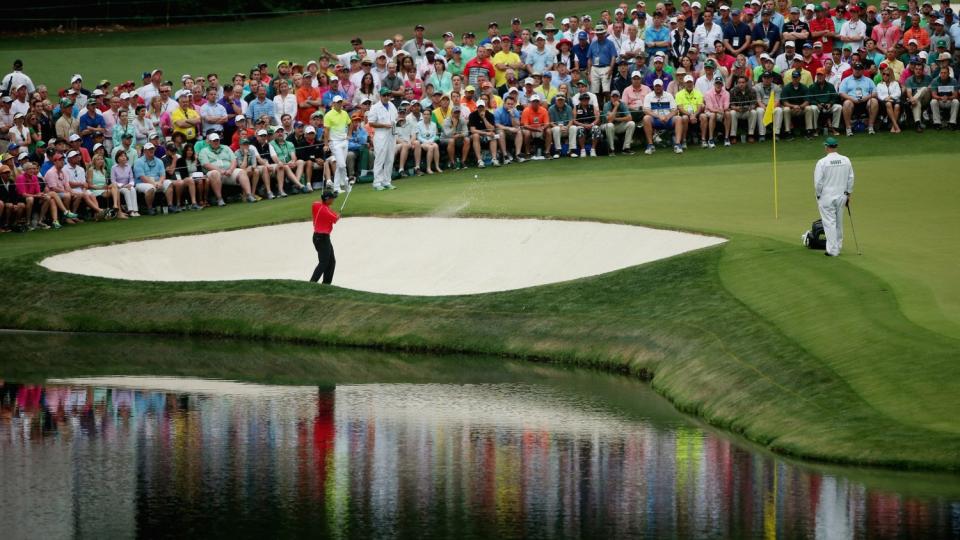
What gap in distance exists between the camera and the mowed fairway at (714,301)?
18.7 metres

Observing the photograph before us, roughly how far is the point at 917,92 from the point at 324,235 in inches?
707

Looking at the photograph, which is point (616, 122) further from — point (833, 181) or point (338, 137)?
point (833, 181)

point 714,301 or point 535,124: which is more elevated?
point 535,124

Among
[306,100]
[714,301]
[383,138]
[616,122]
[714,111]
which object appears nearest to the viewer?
[714,301]

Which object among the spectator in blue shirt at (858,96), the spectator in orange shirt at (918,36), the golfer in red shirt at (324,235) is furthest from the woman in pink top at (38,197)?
the spectator in orange shirt at (918,36)

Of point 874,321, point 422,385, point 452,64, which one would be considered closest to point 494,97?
point 452,64

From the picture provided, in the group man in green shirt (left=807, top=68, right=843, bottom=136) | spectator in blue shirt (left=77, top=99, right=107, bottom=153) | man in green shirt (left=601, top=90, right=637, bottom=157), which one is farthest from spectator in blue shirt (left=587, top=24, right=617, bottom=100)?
spectator in blue shirt (left=77, top=99, right=107, bottom=153)

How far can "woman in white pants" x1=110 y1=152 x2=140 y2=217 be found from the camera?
34312 millimetres

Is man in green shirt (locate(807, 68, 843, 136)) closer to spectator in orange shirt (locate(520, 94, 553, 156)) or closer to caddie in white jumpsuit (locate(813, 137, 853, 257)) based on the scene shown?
spectator in orange shirt (locate(520, 94, 553, 156))

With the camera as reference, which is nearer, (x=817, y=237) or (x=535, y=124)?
(x=817, y=237)

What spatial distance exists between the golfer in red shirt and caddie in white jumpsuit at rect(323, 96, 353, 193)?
648cm

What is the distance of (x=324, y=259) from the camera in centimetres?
2838

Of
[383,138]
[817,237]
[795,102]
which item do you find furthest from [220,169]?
[817,237]

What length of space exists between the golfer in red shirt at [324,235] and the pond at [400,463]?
3.62m
